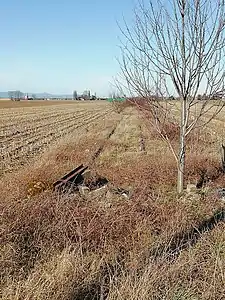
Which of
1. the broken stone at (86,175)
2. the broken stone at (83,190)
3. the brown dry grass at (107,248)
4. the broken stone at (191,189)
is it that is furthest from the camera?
the broken stone at (86,175)

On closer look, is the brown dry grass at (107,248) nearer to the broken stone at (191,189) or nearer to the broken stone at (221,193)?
the broken stone at (221,193)

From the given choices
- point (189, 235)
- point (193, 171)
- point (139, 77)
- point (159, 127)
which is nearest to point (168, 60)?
point (139, 77)

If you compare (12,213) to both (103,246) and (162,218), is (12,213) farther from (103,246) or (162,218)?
(162,218)

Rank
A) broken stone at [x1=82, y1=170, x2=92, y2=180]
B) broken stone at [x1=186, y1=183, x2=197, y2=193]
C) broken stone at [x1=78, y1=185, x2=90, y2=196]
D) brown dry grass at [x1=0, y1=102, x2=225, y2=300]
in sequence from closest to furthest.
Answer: brown dry grass at [x1=0, y1=102, x2=225, y2=300], broken stone at [x1=78, y1=185, x2=90, y2=196], broken stone at [x1=186, y1=183, x2=197, y2=193], broken stone at [x1=82, y1=170, x2=92, y2=180]

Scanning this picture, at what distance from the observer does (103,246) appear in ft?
16.2

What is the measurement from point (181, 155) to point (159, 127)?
32.7 inches

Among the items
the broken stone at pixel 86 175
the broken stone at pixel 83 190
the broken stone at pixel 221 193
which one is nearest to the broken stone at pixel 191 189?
the broken stone at pixel 221 193

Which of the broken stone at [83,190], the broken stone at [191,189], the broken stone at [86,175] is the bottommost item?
the broken stone at [191,189]

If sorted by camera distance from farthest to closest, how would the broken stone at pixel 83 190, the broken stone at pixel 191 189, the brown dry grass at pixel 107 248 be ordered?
the broken stone at pixel 191 189 → the broken stone at pixel 83 190 → the brown dry grass at pixel 107 248

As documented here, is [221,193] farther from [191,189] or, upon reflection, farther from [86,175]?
[86,175]

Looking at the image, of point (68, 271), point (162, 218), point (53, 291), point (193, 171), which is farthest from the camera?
point (193, 171)

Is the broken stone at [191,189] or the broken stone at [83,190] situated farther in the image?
the broken stone at [191,189]

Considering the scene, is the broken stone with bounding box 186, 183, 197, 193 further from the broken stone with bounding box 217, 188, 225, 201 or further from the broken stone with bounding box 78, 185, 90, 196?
the broken stone with bounding box 78, 185, 90, 196

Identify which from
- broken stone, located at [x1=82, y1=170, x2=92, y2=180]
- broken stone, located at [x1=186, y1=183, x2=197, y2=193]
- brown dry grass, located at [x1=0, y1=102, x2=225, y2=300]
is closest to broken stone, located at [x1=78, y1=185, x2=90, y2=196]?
brown dry grass, located at [x1=0, y1=102, x2=225, y2=300]
